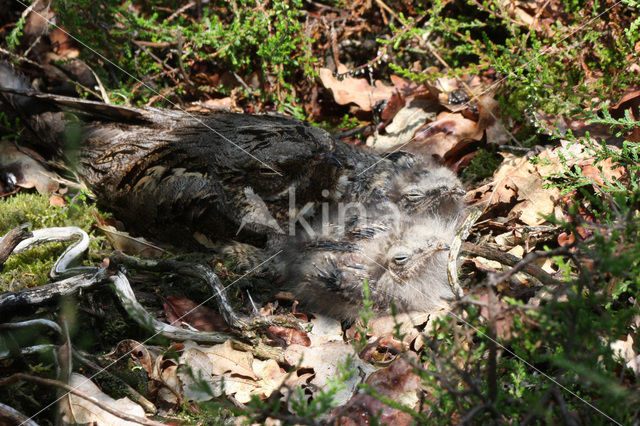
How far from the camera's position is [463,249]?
3.21 m

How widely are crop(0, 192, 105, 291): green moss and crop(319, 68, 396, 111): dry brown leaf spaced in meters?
2.22

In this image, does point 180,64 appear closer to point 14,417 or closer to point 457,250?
point 457,250

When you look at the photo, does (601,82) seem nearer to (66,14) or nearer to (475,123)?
(475,123)

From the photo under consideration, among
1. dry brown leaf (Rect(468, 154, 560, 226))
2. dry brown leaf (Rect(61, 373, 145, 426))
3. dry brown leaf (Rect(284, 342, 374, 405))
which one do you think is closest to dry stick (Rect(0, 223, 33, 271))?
dry brown leaf (Rect(61, 373, 145, 426))

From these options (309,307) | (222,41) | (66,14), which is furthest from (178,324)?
(66,14)

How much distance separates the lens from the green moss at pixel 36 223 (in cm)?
329

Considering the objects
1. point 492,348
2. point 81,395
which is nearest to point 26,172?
point 81,395

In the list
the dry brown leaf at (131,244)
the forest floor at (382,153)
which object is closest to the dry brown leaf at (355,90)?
the forest floor at (382,153)

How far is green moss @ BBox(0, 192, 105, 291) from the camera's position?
3285 mm

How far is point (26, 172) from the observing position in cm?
427

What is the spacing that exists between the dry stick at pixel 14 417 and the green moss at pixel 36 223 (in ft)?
3.60

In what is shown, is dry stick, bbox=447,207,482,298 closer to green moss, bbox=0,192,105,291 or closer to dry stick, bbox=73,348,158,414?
dry stick, bbox=73,348,158,414

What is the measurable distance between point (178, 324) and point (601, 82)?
3348 mm

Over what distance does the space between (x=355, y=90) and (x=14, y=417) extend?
3614 millimetres
